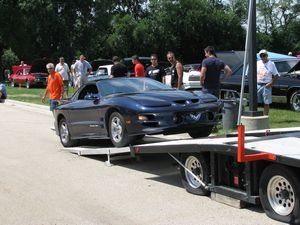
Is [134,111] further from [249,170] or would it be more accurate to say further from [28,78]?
[28,78]

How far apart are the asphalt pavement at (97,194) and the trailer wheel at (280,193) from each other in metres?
0.18

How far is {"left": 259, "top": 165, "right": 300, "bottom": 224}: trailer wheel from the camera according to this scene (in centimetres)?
512

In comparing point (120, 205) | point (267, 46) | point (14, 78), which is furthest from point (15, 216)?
point (267, 46)

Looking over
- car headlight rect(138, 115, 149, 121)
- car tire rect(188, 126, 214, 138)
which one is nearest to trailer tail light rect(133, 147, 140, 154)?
car headlight rect(138, 115, 149, 121)

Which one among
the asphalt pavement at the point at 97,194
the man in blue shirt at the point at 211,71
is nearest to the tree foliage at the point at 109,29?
the man in blue shirt at the point at 211,71

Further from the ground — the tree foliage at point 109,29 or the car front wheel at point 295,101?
the tree foliage at point 109,29

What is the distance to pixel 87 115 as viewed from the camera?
9.74 m

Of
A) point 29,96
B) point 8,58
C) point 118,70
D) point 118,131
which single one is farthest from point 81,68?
point 8,58

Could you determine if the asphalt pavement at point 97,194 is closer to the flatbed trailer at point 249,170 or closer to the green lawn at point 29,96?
the flatbed trailer at point 249,170

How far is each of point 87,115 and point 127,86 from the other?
0.95m

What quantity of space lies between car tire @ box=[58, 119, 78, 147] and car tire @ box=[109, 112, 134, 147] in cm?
187

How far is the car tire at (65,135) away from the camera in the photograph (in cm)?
1065

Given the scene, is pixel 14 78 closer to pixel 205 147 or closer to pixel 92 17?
pixel 92 17

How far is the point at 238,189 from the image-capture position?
19.5ft
